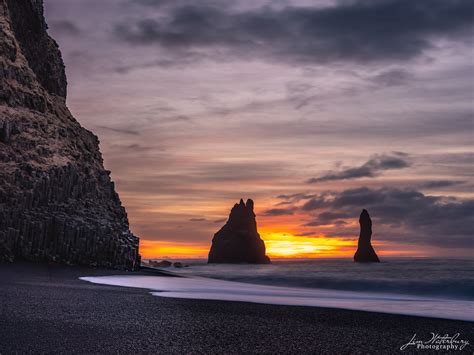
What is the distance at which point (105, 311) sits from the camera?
45.8ft

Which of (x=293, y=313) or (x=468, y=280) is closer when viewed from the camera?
(x=293, y=313)

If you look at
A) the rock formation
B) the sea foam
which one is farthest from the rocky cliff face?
the rock formation

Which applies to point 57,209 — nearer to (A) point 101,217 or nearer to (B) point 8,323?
(A) point 101,217

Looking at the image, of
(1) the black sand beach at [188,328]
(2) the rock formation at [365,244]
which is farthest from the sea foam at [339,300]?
(2) the rock formation at [365,244]

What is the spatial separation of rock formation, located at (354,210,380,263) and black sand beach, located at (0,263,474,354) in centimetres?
17661

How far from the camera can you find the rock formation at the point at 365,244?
613 feet

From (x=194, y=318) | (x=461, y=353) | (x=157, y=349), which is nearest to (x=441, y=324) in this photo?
(x=461, y=353)

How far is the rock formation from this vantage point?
613 ft

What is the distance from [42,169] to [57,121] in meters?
9.44
